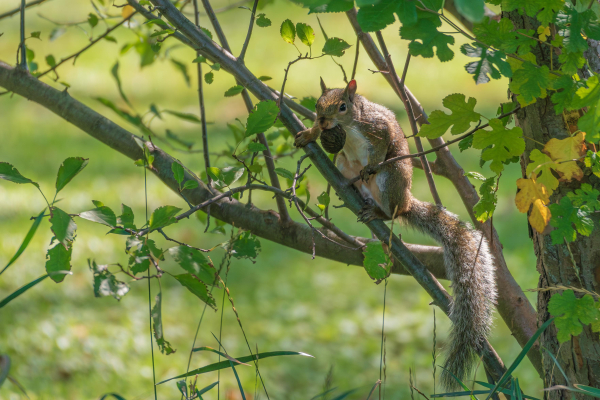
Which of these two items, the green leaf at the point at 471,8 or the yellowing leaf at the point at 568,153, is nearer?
the green leaf at the point at 471,8

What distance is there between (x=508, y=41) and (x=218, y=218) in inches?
31.3

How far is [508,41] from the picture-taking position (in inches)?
28.6

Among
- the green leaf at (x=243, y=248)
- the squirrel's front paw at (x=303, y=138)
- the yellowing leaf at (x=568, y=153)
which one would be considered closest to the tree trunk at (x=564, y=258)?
the yellowing leaf at (x=568, y=153)

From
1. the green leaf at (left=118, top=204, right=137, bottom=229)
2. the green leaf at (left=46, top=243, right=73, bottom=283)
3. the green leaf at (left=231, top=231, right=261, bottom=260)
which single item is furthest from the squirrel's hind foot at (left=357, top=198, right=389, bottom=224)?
the green leaf at (left=46, top=243, right=73, bottom=283)

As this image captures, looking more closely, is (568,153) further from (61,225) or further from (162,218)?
(61,225)

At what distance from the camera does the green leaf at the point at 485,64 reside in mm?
660

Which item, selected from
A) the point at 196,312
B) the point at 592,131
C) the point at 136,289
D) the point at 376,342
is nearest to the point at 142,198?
the point at 136,289

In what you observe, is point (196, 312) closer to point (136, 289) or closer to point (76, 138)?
point (136, 289)

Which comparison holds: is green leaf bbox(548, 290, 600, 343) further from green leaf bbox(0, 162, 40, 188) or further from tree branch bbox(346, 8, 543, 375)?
green leaf bbox(0, 162, 40, 188)

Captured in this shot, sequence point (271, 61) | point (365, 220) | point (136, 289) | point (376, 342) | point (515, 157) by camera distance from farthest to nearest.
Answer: point (271, 61), point (136, 289), point (376, 342), point (365, 220), point (515, 157)

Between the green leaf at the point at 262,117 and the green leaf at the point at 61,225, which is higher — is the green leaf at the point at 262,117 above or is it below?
above

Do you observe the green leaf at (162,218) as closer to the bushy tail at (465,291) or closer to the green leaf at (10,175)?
the green leaf at (10,175)

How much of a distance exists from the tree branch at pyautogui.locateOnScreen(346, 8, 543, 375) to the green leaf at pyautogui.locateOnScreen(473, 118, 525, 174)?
0.43 metres

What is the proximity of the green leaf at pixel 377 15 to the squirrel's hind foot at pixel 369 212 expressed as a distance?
0.50m
